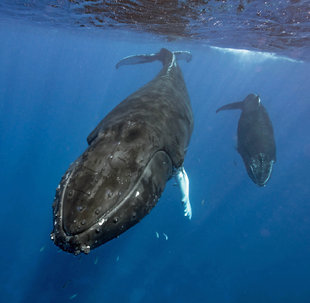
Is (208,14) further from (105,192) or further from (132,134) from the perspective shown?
(105,192)

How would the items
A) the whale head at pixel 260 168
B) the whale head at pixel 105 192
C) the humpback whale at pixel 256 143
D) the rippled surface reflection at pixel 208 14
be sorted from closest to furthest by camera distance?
the whale head at pixel 105 192 < the whale head at pixel 260 168 < the humpback whale at pixel 256 143 < the rippled surface reflection at pixel 208 14

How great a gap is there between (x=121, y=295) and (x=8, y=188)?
16840 mm

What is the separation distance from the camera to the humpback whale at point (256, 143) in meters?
9.10

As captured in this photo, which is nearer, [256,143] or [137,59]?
[256,143]

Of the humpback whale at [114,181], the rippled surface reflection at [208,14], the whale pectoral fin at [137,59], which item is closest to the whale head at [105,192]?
the humpback whale at [114,181]

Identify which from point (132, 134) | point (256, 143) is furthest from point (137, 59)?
point (132, 134)

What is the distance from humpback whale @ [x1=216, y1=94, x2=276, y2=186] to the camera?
910 cm

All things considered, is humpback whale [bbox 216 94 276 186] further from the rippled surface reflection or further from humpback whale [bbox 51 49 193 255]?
humpback whale [bbox 51 49 193 255]

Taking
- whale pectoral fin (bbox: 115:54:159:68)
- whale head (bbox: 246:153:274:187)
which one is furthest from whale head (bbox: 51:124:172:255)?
whale pectoral fin (bbox: 115:54:159:68)

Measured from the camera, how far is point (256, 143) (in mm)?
10016

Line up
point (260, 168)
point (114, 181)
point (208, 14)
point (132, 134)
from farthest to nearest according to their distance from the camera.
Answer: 1. point (208, 14)
2. point (260, 168)
3. point (132, 134)
4. point (114, 181)

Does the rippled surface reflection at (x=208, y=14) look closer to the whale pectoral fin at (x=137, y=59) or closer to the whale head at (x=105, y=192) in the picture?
the whale pectoral fin at (x=137, y=59)

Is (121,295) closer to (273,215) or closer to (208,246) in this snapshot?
(208,246)

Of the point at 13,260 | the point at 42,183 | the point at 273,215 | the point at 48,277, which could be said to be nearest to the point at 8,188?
the point at 42,183
